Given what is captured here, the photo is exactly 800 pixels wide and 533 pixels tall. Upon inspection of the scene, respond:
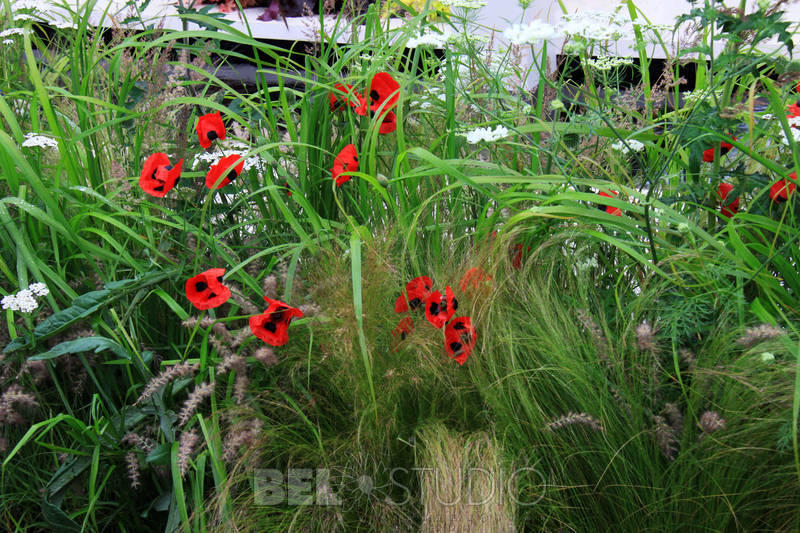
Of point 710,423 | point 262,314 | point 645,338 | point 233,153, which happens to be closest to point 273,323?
point 262,314

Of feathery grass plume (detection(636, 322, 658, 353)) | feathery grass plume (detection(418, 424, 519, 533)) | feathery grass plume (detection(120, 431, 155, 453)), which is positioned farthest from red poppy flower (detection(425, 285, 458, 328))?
feathery grass plume (detection(120, 431, 155, 453))

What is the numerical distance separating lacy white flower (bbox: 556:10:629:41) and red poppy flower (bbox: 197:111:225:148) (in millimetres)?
737

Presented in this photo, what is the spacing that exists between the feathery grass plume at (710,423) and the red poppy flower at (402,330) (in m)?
0.51

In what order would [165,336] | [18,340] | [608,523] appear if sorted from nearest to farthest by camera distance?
[608,523], [18,340], [165,336]

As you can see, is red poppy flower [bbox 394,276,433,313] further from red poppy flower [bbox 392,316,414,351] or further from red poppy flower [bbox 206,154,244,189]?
red poppy flower [bbox 206,154,244,189]

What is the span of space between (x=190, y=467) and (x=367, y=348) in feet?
1.26

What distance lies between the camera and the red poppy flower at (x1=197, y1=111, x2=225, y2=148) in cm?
166

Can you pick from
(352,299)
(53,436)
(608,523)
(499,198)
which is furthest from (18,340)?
(608,523)

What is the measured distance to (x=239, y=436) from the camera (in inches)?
50.0

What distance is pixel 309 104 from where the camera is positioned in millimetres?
1779

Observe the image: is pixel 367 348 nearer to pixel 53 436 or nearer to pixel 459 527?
pixel 459 527

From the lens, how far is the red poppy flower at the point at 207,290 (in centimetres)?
136

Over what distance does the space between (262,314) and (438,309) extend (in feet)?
1.02

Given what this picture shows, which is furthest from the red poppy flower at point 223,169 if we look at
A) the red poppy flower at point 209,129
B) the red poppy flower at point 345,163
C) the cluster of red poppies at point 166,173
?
the red poppy flower at point 345,163
